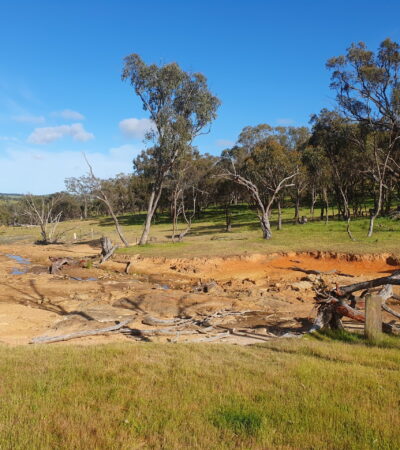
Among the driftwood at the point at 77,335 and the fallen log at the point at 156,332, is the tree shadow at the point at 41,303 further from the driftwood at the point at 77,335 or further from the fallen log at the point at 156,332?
the fallen log at the point at 156,332

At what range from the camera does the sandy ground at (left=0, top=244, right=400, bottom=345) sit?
1279 cm

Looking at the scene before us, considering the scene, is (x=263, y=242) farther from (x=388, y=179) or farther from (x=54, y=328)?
(x=388, y=179)

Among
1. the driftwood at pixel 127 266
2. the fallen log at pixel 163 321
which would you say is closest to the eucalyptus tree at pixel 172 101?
the driftwood at pixel 127 266

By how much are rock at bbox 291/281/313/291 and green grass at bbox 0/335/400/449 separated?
909 cm

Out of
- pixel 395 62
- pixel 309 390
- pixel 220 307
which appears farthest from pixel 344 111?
pixel 309 390

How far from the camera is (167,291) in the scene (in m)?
17.5

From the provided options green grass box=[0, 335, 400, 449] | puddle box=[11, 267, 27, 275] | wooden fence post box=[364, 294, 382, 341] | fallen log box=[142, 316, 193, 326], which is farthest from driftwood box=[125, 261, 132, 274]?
wooden fence post box=[364, 294, 382, 341]

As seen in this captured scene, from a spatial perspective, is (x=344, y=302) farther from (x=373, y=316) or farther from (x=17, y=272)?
(x=17, y=272)

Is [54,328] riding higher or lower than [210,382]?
lower

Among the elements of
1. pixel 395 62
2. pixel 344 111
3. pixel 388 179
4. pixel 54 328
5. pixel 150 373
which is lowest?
pixel 54 328

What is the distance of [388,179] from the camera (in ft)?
127

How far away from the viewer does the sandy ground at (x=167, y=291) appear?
12789mm

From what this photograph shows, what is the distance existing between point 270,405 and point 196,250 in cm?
2032

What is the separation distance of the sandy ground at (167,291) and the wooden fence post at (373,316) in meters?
2.99
